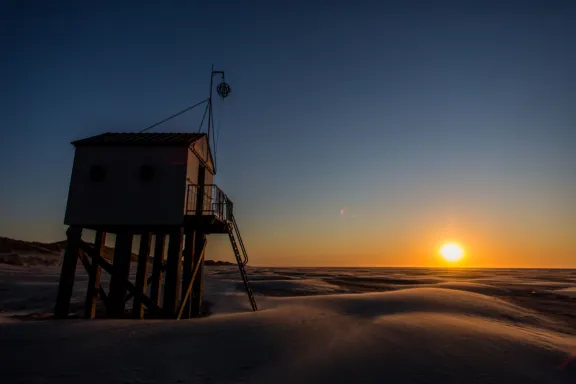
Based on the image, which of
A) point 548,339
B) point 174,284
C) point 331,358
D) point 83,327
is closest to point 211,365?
point 331,358

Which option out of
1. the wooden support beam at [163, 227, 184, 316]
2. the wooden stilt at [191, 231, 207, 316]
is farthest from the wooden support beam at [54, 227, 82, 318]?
the wooden stilt at [191, 231, 207, 316]

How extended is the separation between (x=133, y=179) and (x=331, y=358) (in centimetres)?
1045

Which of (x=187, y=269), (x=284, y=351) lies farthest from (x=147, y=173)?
(x=284, y=351)

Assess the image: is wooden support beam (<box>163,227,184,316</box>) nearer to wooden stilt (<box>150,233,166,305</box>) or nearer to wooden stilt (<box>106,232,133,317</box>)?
wooden stilt (<box>106,232,133,317</box>)

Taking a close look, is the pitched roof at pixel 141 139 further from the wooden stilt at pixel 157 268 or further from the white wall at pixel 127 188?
the wooden stilt at pixel 157 268

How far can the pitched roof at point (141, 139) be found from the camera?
47.3 feet

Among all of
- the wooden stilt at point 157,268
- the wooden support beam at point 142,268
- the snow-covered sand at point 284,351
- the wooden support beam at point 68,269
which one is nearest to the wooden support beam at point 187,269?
the wooden support beam at point 142,268

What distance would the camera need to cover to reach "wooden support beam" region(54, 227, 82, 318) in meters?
13.9

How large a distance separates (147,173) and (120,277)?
423 centimetres

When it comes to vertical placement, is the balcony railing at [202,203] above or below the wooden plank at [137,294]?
above

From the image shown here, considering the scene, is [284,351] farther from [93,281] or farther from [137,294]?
[93,281]

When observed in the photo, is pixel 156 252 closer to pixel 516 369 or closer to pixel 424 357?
pixel 424 357

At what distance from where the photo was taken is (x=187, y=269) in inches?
574

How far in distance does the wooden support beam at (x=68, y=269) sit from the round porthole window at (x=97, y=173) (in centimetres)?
217
